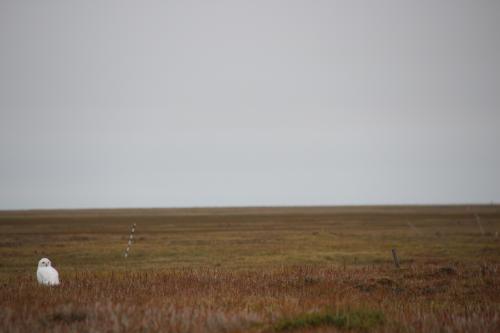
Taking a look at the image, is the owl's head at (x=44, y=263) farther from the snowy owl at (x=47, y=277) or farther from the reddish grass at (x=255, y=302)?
the reddish grass at (x=255, y=302)

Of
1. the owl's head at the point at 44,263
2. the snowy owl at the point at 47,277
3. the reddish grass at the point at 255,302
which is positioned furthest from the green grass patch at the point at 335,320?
the owl's head at the point at 44,263

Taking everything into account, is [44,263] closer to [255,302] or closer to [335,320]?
[255,302]

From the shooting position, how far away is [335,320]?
7.98 m

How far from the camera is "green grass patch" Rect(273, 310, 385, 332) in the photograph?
25.3 ft

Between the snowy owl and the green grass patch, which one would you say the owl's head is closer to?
the snowy owl

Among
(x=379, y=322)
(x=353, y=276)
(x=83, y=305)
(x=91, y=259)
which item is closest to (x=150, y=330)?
(x=83, y=305)

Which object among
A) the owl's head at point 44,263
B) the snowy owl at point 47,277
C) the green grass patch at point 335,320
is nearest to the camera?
the green grass patch at point 335,320

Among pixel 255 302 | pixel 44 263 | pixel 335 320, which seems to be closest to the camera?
pixel 335 320

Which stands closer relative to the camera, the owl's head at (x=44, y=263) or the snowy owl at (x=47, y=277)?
the snowy owl at (x=47, y=277)

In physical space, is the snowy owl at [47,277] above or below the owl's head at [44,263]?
below

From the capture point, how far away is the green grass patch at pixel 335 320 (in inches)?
304

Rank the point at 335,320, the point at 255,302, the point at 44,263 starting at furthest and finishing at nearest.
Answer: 1. the point at 44,263
2. the point at 255,302
3. the point at 335,320

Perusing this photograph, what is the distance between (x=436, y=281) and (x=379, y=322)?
6663 mm

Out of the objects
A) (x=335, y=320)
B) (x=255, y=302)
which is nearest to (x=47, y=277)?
(x=255, y=302)
